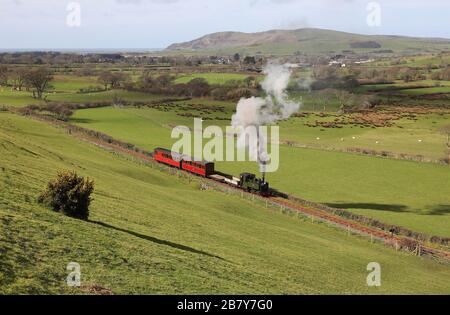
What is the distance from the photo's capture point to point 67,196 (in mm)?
25875

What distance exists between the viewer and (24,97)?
468ft

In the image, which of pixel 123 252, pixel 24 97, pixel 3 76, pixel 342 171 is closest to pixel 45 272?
pixel 123 252

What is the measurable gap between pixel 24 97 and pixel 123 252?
451 ft

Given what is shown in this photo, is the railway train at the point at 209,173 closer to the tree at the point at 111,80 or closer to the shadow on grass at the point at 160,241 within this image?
the shadow on grass at the point at 160,241

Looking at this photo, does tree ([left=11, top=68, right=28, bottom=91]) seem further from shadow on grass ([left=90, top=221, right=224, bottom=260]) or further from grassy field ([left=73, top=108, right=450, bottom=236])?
shadow on grass ([left=90, top=221, right=224, bottom=260])

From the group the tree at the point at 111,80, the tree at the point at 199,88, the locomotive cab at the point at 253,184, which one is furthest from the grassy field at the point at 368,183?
the tree at the point at 111,80

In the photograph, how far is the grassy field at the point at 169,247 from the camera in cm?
1850

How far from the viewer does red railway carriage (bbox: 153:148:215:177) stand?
62891 millimetres

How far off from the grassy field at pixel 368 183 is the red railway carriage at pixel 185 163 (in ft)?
27.4

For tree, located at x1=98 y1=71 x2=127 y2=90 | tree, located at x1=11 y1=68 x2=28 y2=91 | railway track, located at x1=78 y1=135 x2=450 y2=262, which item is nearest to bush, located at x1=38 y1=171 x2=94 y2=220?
railway track, located at x1=78 y1=135 x2=450 y2=262

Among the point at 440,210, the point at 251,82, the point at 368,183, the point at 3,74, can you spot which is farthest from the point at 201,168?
the point at 3,74

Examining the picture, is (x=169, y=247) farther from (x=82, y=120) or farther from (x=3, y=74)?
(x=3, y=74)

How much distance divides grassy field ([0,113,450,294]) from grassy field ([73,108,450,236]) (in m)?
10.5

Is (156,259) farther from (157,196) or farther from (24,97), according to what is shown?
(24,97)
